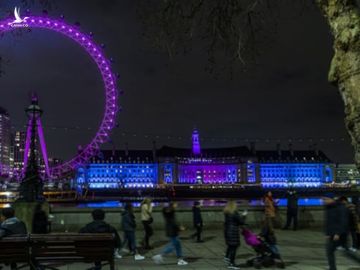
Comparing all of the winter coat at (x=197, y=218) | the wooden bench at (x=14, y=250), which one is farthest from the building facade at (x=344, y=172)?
the wooden bench at (x=14, y=250)

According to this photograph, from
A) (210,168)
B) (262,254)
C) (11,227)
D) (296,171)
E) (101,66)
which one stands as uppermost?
(101,66)

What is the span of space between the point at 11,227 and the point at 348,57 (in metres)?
6.51

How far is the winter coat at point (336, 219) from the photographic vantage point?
9.76 metres

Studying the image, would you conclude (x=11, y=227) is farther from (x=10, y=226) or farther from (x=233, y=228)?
(x=233, y=228)

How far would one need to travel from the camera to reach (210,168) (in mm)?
174000

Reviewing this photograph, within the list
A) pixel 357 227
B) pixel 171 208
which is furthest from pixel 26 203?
pixel 357 227

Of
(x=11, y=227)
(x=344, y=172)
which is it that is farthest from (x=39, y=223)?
(x=344, y=172)

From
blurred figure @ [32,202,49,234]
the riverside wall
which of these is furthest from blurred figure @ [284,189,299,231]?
blurred figure @ [32,202,49,234]

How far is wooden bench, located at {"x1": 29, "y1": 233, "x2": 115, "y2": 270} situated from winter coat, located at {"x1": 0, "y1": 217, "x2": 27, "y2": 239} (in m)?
0.60

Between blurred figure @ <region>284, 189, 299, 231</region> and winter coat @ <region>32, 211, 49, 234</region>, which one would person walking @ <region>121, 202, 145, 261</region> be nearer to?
winter coat @ <region>32, 211, 49, 234</region>

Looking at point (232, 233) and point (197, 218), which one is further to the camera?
point (197, 218)

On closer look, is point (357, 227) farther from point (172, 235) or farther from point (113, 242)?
point (113, 242)

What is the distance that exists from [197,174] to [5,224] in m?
165

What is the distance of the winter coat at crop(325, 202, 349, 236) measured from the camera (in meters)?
9.76
